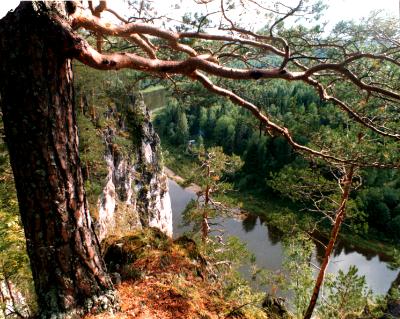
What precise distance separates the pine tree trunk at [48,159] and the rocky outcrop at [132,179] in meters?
9.87

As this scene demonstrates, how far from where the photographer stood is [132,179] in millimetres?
20219

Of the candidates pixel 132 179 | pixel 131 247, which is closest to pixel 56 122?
pixel 131 247

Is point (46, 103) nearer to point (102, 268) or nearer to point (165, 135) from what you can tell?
point (102, 268)

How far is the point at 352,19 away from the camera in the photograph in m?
4.53

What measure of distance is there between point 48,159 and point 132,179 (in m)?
17.9

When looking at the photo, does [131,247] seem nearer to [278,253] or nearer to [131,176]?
[131,176]

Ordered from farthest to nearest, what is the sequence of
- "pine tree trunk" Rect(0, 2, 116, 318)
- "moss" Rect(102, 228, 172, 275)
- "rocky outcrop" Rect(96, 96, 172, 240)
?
"rocky outcrop" Rect(96, 96, 172, 240)
"moss" Rect(102, 228, 172, 275)
"pine tree trunk" Rect(0, 2, 116, 318)

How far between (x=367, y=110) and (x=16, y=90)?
486 cm

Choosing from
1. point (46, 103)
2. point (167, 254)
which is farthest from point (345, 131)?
point (46, 103)

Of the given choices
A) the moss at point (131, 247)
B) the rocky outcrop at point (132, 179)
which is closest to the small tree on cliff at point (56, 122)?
the moss at point (131, 247)

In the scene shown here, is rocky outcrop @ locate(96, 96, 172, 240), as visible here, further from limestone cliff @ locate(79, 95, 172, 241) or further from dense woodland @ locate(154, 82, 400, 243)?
dense woodland @ locate(154, 82, 400, 243)

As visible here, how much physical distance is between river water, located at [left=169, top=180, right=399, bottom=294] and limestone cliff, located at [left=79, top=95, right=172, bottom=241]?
4.56m

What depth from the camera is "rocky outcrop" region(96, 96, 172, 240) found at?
618 inches

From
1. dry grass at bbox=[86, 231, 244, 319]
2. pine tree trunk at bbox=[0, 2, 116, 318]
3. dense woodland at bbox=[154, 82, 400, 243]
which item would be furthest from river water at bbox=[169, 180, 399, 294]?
pine tree trunk at bbox=[0, 2, 116, 318]
